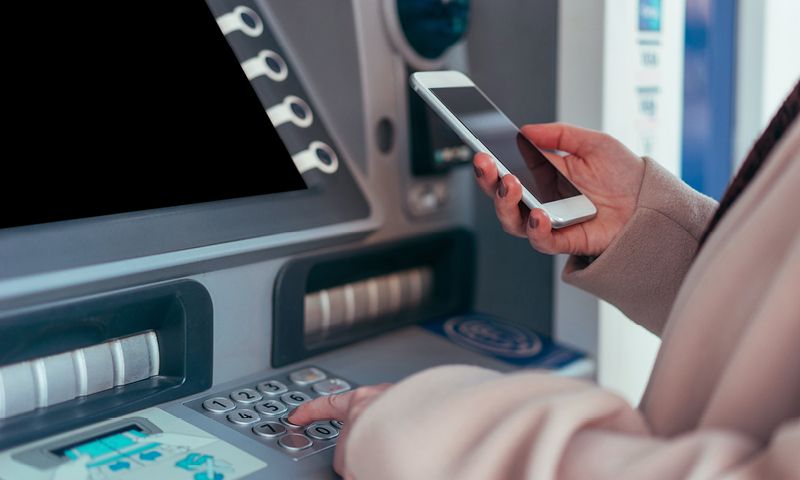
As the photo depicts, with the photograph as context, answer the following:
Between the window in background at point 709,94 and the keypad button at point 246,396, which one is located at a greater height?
the window in background at point 709,94

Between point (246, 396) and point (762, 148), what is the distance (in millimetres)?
676

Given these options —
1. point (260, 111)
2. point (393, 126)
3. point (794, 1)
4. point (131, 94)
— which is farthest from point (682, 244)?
point (794, 1)

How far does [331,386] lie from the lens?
1.12 m

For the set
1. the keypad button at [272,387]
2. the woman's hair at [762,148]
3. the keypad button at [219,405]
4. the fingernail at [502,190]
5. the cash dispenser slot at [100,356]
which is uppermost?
the woman's hair at [762,148]

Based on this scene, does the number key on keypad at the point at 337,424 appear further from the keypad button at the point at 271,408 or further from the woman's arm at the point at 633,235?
the woman's arm at the point at 633,235

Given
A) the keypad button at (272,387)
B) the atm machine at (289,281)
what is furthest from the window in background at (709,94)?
the keypad button at (272,387)

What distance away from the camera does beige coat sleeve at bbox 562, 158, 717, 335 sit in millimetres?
1149

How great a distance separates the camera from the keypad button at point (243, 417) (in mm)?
986

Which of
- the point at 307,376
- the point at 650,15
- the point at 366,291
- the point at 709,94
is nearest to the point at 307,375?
the point at 307,376

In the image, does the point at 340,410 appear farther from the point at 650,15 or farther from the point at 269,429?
the point at 650,15

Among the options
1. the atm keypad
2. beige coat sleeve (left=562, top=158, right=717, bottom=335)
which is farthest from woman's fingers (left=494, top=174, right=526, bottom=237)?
the atm keypad

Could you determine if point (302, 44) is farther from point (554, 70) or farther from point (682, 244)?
point (682, 244)

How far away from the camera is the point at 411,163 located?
4.60 feet

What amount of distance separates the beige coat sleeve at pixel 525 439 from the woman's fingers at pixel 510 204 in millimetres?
378
